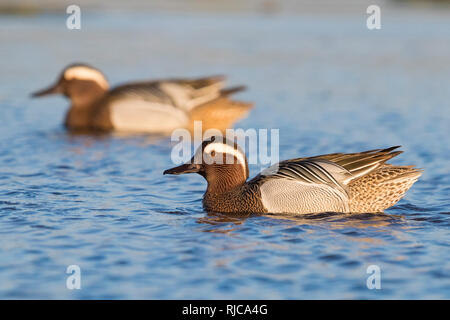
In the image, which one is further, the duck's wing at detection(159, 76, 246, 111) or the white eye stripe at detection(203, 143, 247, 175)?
the duck's wing at detection(159, 76, 246, 111)

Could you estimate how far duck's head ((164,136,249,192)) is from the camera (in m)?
8.38

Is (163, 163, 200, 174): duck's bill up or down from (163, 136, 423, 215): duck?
up

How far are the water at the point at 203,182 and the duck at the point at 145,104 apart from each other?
1.40ft

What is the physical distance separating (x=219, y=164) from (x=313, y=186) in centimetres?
99

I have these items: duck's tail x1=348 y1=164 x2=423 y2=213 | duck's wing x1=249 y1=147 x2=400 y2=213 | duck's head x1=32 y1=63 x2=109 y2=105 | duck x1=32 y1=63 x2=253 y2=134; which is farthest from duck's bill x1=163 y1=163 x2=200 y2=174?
duck's head x1=32 y1=63 x2=109 y2=105

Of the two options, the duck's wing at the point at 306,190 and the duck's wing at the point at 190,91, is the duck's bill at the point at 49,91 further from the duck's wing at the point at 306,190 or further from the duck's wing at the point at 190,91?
the duck's wing at the point at 306,190

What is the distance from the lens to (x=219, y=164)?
838 cm

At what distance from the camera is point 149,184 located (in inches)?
371

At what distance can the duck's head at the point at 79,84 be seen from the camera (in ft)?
45.7

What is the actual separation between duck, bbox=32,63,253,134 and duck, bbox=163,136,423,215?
17.0ft

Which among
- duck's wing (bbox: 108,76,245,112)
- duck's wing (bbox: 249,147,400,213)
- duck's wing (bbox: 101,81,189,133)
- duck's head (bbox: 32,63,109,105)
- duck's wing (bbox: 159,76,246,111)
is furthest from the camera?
duck's head (bbox: 32,63,109,105)

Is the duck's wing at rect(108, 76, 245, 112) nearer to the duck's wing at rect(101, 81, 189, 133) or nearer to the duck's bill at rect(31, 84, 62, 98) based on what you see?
the duck's wing at rect(101, 81, 189, 133)

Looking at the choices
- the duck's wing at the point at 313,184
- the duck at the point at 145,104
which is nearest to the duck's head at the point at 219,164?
the duck's wing at the point at 313,184
